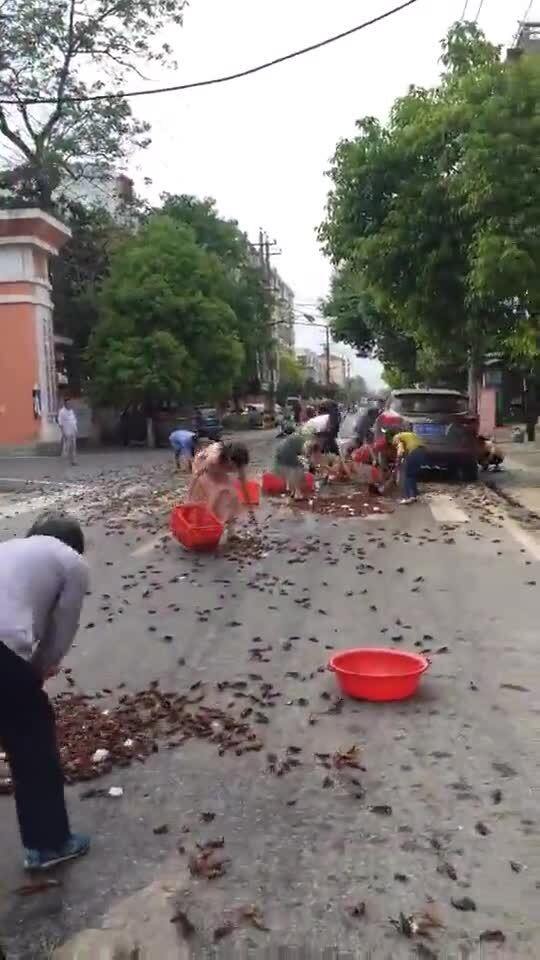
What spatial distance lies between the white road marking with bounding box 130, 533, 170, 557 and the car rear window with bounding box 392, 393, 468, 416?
7357mm

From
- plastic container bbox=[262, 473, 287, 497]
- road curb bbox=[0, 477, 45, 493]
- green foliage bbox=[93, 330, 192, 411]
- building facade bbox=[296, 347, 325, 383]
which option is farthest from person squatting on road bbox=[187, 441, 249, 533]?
building facade bbox=[296, 347, 325, 383]

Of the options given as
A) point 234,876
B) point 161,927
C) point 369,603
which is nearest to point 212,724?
point 234,876

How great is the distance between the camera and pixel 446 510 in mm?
15062

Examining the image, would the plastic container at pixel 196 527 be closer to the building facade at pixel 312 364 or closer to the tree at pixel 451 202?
the tree at pixel 451 202

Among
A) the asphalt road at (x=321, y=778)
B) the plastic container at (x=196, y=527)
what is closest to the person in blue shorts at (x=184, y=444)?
the plastic container at (x=196, y=527)

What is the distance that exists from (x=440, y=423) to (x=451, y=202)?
3.88m

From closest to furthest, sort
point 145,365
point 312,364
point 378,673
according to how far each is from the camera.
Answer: point 378,673, point 145,365, point 312,364

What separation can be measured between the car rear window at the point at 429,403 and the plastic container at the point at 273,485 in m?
2.93

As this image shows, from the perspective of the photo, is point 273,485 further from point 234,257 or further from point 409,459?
point 234,257

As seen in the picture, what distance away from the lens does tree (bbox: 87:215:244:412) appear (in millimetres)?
36406

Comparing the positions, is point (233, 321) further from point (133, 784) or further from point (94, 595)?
point (133, 784)

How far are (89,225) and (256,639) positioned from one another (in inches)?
1460

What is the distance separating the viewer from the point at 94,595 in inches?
360

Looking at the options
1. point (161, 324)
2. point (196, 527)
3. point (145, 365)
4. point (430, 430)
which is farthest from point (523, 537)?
point (161, 324)
